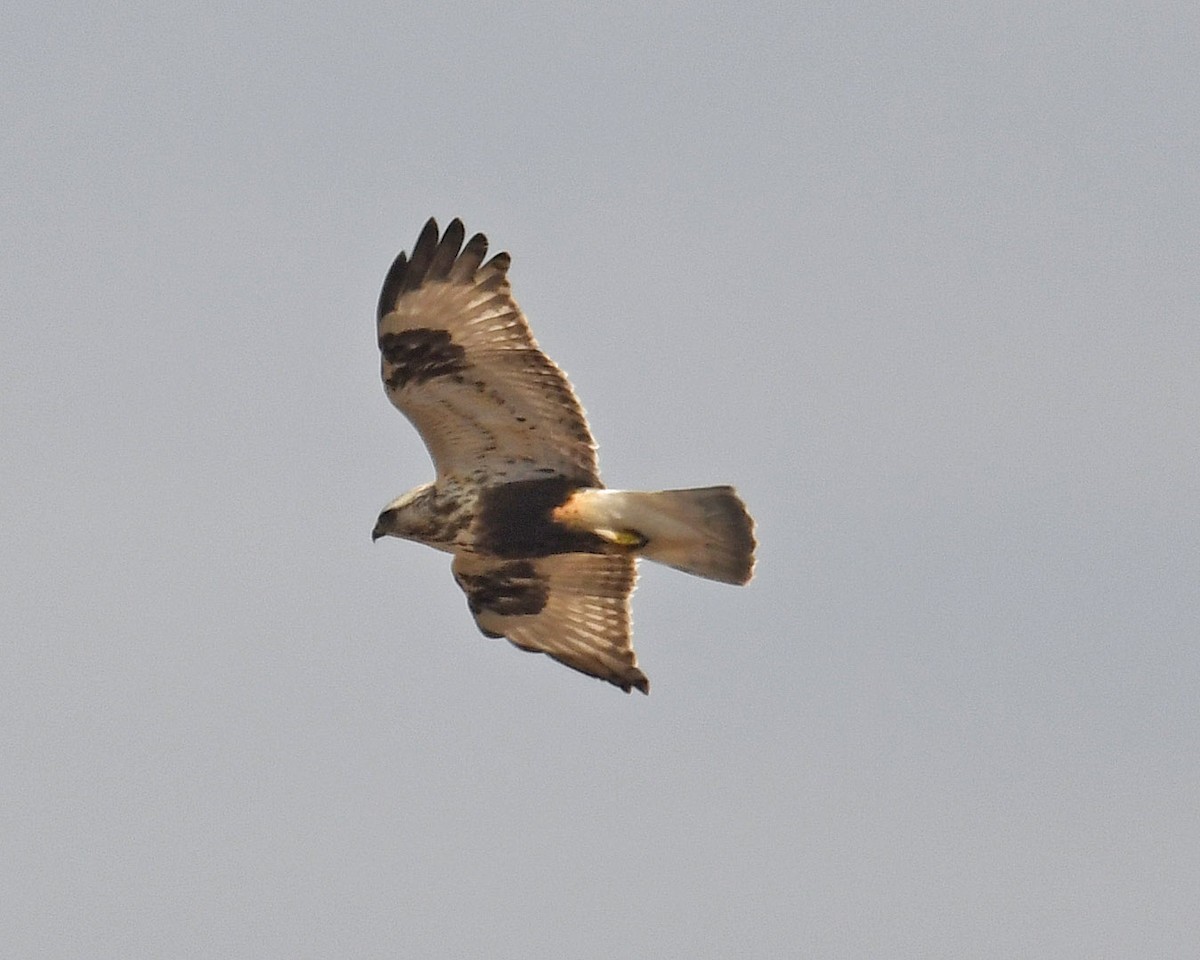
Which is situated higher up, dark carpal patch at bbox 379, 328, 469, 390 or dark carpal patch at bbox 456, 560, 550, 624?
dark carpal patch at bbox 379, 328, 469, 390

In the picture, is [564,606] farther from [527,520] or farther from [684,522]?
[684,522]

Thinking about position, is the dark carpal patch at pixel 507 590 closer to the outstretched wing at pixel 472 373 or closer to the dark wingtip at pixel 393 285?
the outstretched wing at pixel 472 373

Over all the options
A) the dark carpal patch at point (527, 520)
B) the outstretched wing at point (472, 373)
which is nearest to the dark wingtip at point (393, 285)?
the outstretched wing at point (472, 373)

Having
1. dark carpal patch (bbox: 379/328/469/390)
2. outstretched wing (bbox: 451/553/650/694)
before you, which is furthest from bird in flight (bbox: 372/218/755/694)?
outstretched wing (bbox: 451/553/650/694)

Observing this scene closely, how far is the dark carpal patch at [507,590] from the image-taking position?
1706 centimetres

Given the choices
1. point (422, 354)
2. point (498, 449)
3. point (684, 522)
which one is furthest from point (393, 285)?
point (684, 522)

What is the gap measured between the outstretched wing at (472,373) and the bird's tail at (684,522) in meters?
0.20

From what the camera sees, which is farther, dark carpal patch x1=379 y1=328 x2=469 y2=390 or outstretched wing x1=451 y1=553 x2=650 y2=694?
outstretched wing x1=451 y1=553 x2=650 y2=694

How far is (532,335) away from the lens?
16.2 m

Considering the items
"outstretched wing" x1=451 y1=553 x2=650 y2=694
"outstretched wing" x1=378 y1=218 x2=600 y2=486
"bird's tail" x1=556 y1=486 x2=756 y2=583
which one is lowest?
"outstretched wing" x1=451 y1=553 x2=650 y2=694

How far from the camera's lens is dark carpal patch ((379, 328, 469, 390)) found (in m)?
16.2

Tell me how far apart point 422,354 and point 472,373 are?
0.28 meters

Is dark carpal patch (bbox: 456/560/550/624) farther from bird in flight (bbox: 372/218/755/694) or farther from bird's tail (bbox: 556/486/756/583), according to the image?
bird's tail (bbox: 556/486/756/583)

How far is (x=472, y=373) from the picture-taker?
1622 cm
